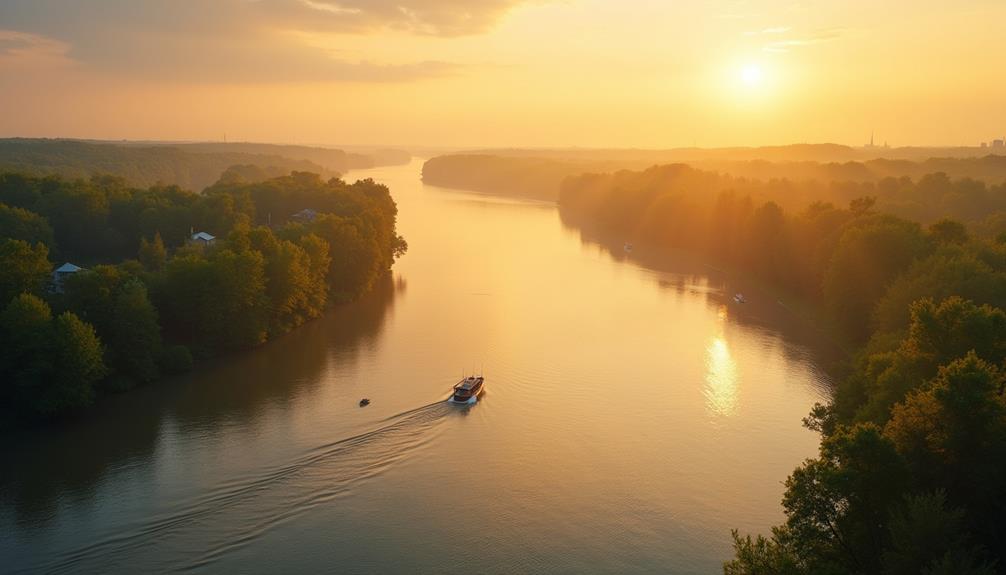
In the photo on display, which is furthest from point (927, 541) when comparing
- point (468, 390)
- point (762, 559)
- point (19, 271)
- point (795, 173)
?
point (795, 173)

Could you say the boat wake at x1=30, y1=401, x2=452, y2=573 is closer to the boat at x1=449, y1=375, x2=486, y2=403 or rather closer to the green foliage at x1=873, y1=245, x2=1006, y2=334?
the boat at x1=449, y1=375, x2=486, y2=403

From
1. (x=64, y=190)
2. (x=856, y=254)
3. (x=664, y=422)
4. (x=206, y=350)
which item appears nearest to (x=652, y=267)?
(x=856, y=254)

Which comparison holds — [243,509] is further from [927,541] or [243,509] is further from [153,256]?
[153,256]

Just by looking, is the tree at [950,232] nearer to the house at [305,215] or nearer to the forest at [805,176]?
the forest at [805,176]

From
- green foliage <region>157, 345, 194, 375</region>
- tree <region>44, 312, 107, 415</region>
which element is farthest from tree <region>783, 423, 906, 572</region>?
green foliage <region>157, 345, 194, 375</region>

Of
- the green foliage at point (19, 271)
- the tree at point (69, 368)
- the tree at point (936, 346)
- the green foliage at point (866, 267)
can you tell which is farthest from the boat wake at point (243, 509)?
the green foliage at point (866, 267)

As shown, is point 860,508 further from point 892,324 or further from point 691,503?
point 892,324
